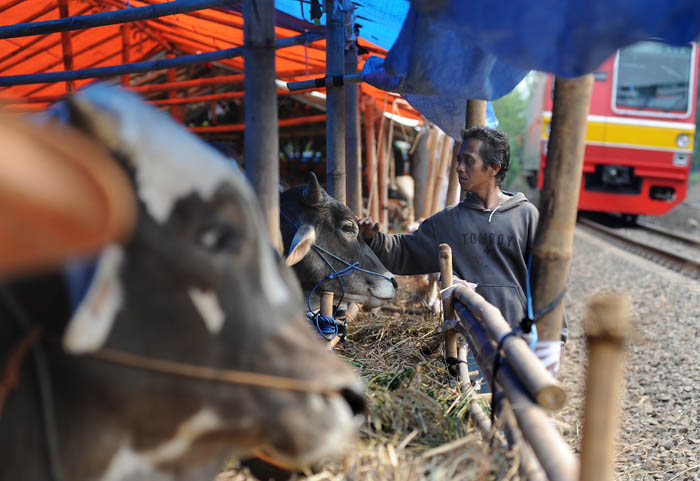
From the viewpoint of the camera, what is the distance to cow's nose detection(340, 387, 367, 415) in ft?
4.52

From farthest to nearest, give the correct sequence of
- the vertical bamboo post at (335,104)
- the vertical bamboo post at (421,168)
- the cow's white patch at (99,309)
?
the vertical bamboo post at (421,168), the vertical bamboo post at (335,104), the cow's white patch at (99,309)

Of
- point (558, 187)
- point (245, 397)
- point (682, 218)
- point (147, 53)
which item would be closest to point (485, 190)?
point (558, 187)

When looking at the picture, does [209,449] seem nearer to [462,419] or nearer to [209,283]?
[209,283]

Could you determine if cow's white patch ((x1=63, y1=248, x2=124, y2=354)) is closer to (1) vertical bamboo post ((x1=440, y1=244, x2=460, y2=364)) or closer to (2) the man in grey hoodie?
(1) vertical bamboo post ((x1=440, y1=244, x2=460, y2=364))

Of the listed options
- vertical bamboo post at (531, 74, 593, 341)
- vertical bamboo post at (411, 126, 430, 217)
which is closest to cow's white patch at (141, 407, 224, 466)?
vertical bamboo post at (531, 74, 593, 341)

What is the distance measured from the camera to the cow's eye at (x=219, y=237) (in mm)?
1240

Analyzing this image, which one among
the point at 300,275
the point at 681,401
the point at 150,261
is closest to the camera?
the point at 150,261

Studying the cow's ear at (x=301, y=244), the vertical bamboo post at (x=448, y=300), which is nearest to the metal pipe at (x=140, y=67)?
the cow's ear at (x=301, y=244)

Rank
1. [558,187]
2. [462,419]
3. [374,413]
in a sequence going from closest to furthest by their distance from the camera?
[558,187] → [374,413] → [462,419]

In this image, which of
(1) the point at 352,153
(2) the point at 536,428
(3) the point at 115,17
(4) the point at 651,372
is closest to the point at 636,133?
(4) the point at 651,372

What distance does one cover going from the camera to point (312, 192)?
12.9ft

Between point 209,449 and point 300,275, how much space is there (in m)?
2.66

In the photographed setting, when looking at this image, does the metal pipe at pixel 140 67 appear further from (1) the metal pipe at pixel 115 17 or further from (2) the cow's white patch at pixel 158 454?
(2) the cow's white patch at pixel 158 454

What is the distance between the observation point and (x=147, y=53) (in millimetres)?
9492
